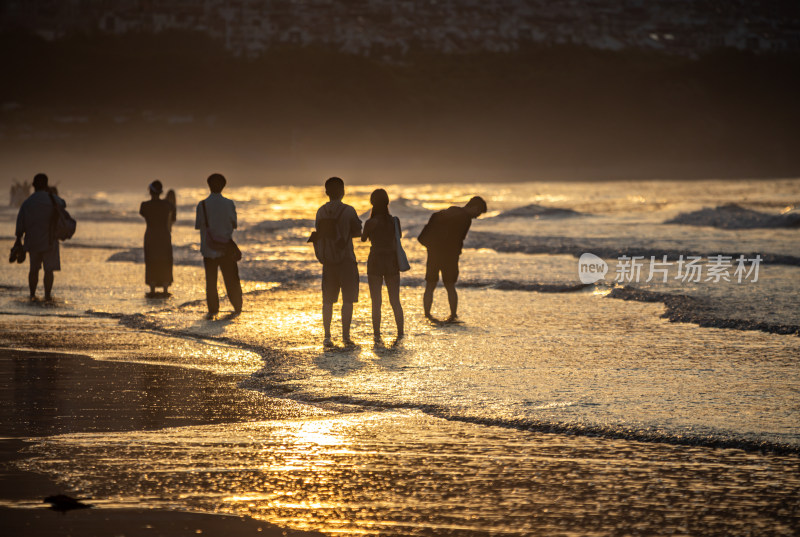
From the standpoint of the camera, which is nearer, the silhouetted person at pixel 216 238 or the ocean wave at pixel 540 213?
the silhouetted person at pixel 216 238

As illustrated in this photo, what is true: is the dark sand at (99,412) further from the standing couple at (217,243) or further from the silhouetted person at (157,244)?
the silhouetted person at (157,244)

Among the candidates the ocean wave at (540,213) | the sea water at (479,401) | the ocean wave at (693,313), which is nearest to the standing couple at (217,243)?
the sea water at (479,401)

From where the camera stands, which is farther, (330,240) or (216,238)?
(216,238)

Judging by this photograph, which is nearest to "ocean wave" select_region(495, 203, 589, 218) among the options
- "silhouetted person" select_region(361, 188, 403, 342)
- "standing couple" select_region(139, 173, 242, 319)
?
"standing couple" select_region(139, 173, 242, 319)

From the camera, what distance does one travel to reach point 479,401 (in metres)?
6.32

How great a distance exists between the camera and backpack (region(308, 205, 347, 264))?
27.0 feet

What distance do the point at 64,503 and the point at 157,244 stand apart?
7879 millimetres

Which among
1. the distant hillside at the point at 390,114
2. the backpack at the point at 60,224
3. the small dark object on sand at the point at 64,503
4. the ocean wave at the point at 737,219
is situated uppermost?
the distant hillside at the point at 390,114

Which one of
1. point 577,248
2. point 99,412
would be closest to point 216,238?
point 99,412

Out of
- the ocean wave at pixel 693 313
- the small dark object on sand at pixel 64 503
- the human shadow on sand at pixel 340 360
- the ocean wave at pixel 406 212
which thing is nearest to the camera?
the small dark object on sand at pixel 64 503

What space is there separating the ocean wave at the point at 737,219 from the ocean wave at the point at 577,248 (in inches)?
239

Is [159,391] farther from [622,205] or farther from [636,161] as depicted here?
[636,161]

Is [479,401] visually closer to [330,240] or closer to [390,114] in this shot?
[330,240]

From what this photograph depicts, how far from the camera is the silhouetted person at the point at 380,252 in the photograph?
8.38 meters
